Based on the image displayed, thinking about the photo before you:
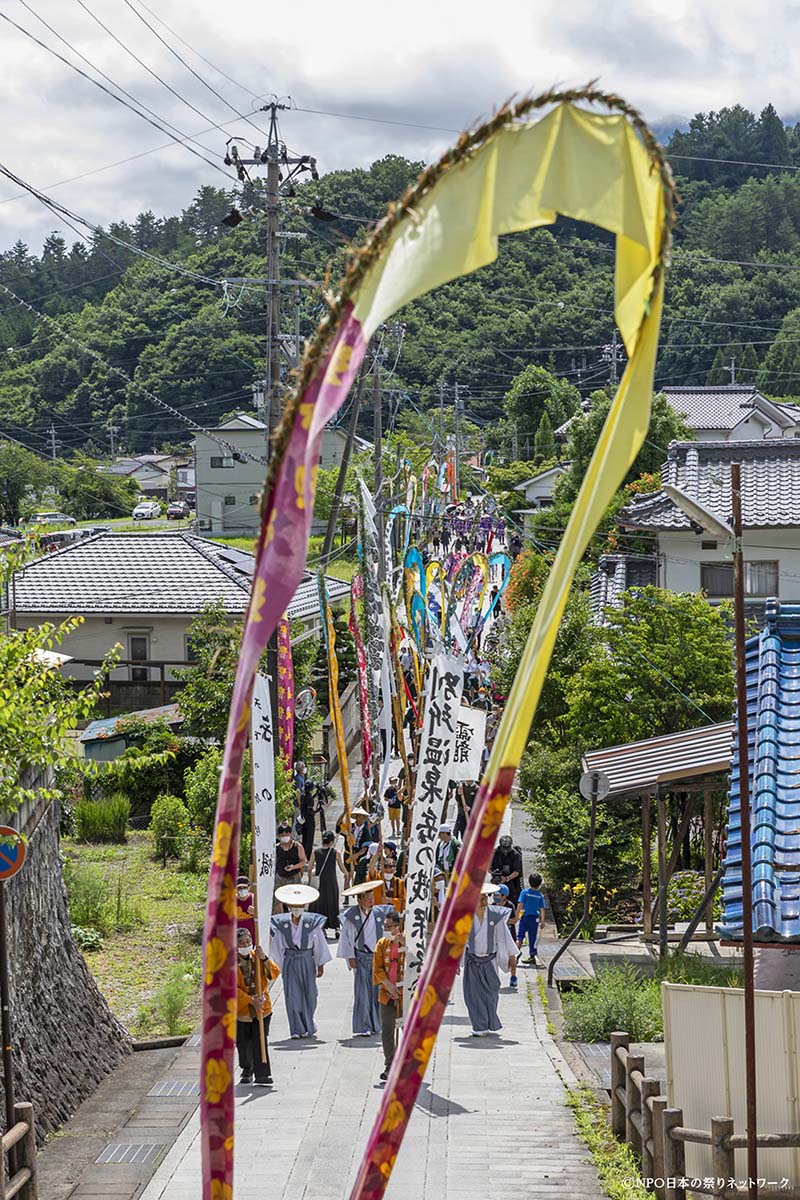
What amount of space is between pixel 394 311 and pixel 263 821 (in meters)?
9.12

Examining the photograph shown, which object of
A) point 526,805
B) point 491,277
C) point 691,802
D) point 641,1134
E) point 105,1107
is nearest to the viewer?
point 641,1134

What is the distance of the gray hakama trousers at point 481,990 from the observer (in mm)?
12562

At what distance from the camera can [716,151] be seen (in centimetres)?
14600

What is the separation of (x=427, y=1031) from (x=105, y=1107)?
9119 mm

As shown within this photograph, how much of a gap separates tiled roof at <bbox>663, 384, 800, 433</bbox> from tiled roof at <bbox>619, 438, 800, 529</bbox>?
29.2 metres

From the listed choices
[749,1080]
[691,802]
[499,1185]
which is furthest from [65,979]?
[691,802]

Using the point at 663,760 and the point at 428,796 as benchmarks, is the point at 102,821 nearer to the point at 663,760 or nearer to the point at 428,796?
the point at 663,760

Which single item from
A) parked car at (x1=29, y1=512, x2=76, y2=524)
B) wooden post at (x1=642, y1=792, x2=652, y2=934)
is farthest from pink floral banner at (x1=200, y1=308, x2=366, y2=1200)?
parked car at (x1=29, y1=512, x2=76, y2=524)

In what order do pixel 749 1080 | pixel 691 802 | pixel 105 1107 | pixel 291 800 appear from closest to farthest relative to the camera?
pixel 749 1080
pixel 105 1107
pixel 691 802
pixel 291 800

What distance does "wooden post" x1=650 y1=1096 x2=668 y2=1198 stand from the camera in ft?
28.3

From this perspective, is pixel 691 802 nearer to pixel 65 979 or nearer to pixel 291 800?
pixel 291 800

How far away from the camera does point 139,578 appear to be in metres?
34.3

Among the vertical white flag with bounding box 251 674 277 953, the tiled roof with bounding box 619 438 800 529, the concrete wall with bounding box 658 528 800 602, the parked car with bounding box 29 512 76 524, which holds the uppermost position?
the parked car with bounding box 29 512 76 524

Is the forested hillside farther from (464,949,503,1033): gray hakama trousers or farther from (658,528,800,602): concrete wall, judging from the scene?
(464,949,503,1033): gray hakama trousers
